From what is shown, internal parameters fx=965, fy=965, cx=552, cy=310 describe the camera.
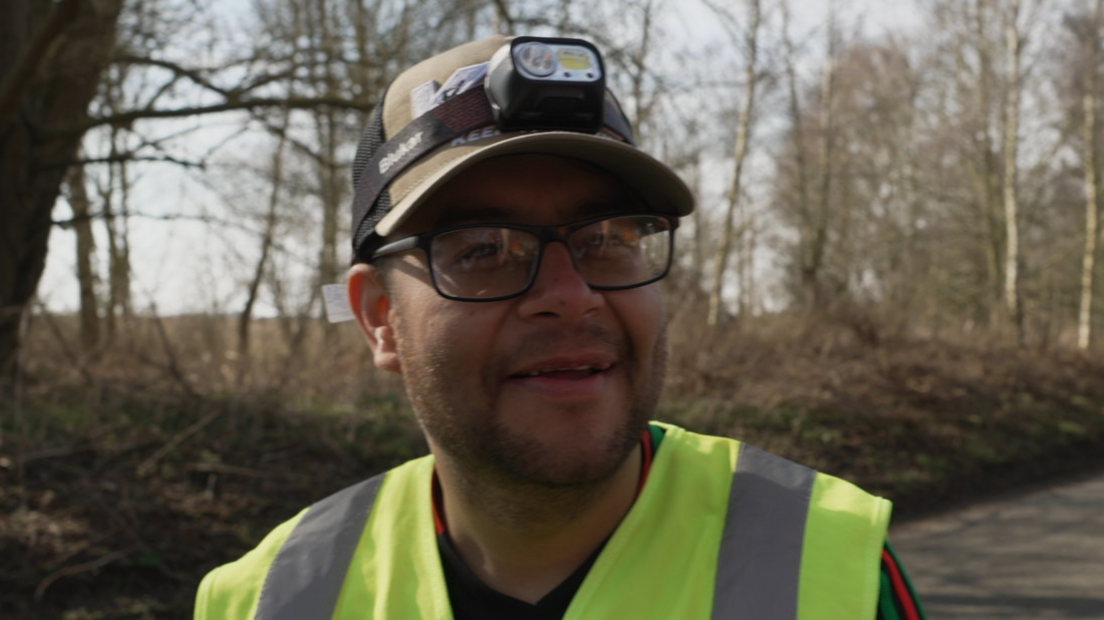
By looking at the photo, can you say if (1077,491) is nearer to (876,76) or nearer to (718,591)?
(718,591)

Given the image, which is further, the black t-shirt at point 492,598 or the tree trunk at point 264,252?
the tree trunk at point 264,252

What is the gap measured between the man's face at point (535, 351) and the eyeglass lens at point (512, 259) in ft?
0.07

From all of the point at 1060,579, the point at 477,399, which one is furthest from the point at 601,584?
the point at 1060,579

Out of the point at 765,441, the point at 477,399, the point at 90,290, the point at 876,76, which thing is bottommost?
the point at 765,441

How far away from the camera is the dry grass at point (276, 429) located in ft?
17.5

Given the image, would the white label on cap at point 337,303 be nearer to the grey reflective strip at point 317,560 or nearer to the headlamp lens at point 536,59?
the grey reflective strip at point 317,560

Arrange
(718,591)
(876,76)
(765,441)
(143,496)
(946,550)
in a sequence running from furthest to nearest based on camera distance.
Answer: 1. (876,76)
2. (765,441)
3. (946,550)
4. (143,496)
5. (718,591)

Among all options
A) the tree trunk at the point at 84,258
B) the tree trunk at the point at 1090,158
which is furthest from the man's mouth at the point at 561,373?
the tree trunk at the point at 1090,158

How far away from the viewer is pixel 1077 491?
28.0 feet

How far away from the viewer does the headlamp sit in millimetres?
1669

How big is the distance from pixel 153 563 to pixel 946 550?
16.4ft

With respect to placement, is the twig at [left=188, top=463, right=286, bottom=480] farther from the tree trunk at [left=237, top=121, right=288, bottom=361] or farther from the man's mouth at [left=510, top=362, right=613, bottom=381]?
the man's mouth at [left=510, top=362, right=613, bottom=381]

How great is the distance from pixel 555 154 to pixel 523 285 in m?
0.24

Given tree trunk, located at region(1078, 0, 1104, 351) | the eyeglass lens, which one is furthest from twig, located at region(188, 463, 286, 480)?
tree trunk, located at region(1078, 0, 1104, 351)
